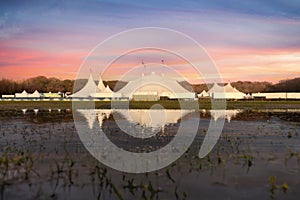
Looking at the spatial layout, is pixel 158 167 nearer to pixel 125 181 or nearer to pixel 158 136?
pixel 125 181

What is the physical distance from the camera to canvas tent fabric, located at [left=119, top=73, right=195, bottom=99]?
322ft

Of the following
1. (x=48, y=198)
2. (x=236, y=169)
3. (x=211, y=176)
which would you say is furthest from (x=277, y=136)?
(x=48, y=198)

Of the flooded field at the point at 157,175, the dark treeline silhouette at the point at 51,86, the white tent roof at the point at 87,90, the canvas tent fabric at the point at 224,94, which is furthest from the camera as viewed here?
the dark treeline silhouette at the point at 51,86

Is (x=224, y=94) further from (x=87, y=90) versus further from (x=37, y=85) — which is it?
(x=37, y=85)

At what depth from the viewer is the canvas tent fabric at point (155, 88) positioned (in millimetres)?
98125

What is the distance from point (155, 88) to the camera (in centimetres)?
10438

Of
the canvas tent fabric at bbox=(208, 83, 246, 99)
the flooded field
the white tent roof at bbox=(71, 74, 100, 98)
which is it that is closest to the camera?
the flooded field

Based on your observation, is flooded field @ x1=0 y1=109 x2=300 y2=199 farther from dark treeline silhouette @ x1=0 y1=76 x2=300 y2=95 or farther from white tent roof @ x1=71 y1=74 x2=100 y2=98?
dark treeline silhouette @ x1=0 y1=76 x2=300 y2=95

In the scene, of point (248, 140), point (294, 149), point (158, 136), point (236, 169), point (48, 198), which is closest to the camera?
point (48, 198)

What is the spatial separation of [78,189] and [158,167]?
11.0ft

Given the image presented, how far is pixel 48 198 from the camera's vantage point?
28.3 ft

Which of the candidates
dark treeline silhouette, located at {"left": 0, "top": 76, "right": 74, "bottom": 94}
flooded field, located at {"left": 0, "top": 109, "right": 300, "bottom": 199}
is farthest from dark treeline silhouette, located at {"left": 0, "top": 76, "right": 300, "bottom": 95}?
flooded field, located at {"left": 0, "top": 109, "right": 300, "bottom": 199}

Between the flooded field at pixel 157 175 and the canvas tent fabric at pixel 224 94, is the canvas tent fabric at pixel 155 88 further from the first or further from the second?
the flooded field at pixel 157 175

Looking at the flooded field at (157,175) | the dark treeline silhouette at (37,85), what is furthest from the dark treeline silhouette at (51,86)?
the flooded field at (157,175)
